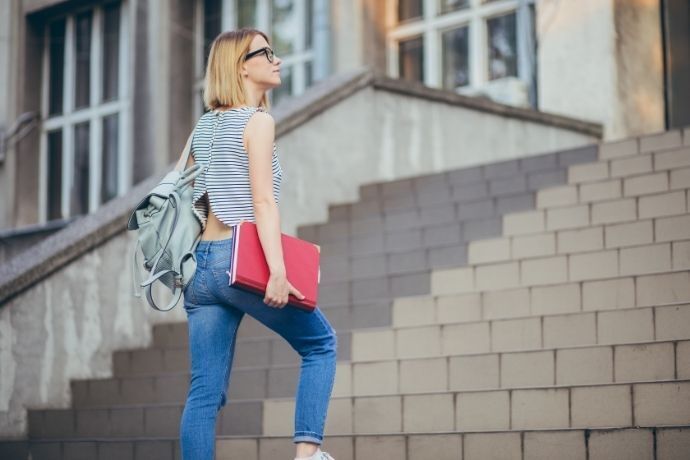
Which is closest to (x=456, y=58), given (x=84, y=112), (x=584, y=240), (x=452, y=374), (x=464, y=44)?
(x=464, y=44)

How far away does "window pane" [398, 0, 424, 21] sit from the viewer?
17.3 m

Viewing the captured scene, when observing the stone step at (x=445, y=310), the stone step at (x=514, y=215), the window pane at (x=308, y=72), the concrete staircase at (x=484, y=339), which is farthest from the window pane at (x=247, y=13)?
the stone step at (x=445, y=310)

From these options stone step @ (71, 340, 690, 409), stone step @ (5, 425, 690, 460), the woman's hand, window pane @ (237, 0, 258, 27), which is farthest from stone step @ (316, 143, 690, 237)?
window pane @ (237, 0, 258, 27)

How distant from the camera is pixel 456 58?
16.7m

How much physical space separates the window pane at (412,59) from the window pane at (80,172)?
6.38 m

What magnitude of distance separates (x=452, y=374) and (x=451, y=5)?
10167 mm

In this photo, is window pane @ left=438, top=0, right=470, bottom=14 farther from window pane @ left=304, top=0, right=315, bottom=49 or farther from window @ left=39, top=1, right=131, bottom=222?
window @ left=39, top=1, right=131, bottom=222

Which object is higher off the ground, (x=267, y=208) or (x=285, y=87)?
(x=285, y=87)

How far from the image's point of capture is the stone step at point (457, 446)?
5.64 meters

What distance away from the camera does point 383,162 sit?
40.1 ft

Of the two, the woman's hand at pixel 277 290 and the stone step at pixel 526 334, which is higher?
the stone step at pixel 526 334

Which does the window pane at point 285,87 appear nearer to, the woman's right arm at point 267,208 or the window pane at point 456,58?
the window pane at point 456,58

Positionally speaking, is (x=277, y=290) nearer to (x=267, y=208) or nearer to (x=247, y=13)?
(x=267, y=208)

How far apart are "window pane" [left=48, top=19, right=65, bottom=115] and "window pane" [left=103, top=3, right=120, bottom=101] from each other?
930mm
